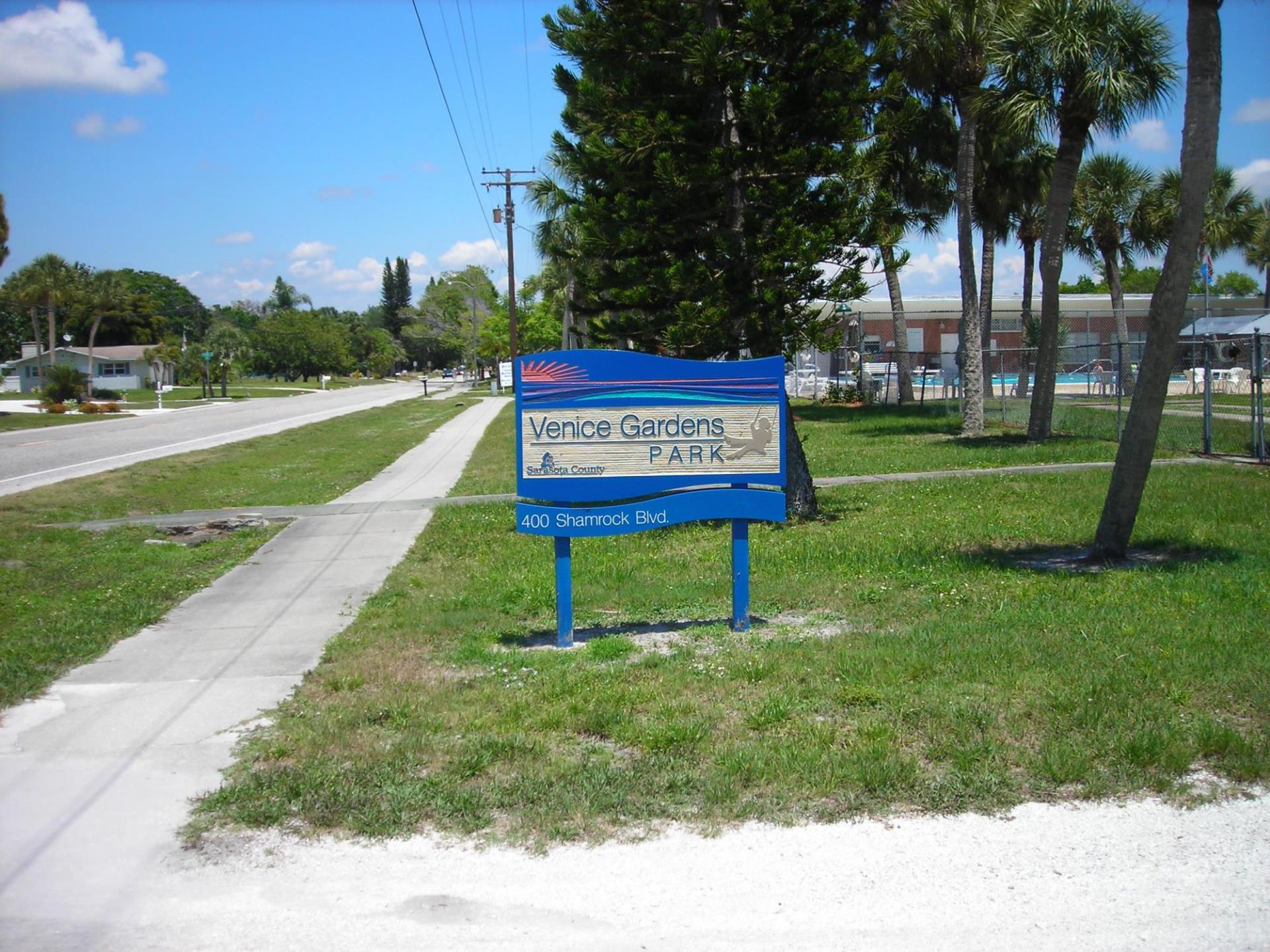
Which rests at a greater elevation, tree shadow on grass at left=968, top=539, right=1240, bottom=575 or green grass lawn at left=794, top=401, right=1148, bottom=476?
green grass lawn at left=794, top=401, right=1148, bottom=476

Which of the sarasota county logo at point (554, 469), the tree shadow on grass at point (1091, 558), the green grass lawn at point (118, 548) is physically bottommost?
the green grass lawn at point (118, 548)

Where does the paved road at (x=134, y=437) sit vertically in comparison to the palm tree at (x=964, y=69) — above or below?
below

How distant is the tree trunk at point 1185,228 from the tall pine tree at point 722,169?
3.69 m

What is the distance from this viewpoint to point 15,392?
271 feet

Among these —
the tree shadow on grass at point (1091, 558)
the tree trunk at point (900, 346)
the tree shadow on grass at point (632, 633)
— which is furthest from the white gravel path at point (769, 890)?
the tree trunk at point (900, 346)

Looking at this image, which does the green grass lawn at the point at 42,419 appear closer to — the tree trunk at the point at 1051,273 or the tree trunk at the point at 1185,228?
the tree trunk at the point at 1051,273

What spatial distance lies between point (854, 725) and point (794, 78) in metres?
8.95

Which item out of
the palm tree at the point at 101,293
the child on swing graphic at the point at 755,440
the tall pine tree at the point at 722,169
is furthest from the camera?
the palm tree at the point at 101,293

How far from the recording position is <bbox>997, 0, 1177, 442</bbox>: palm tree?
1812cm

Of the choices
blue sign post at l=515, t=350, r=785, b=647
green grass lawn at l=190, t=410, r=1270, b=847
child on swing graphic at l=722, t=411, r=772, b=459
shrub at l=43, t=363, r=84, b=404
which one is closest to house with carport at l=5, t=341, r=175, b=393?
shrub at l=43, t=363, r=84, b=404

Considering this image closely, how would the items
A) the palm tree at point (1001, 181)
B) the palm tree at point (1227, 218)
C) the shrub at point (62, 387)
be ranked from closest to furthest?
the palm tree at point (1001, 181)
the palm tree at point (1227, 218)
the shrub at point (62, 387)

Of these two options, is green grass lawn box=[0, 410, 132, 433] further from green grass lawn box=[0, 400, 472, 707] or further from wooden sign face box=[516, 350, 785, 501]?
wooden sign face box=[516, 350, 785, 501]

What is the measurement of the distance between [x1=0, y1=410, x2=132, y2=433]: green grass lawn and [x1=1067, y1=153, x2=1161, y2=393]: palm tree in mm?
37013

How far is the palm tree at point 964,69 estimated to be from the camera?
2138 centimetres
